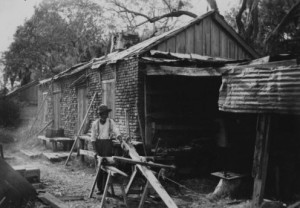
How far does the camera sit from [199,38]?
42.1 feet

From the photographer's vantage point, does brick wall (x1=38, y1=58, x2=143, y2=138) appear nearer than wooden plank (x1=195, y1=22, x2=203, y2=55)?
Yes

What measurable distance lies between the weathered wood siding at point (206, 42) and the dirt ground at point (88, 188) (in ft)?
15.8

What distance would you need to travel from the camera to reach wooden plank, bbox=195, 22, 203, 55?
12.7 meters

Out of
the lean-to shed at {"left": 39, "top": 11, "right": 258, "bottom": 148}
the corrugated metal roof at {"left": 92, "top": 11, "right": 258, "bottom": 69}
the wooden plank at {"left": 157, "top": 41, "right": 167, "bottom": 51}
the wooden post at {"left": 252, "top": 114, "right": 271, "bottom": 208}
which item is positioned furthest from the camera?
the wooden plank at {"left": 157, "top": 41, "right": 167, "bottom": 51}

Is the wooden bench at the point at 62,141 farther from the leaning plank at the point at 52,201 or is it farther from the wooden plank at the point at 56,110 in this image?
the leaning plank at the point at 52,201

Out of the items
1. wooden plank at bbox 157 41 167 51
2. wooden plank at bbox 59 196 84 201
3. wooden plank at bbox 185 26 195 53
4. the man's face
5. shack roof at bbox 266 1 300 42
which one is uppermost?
shack roof at bbox 266 1 300 42

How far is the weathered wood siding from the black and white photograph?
0.13 ft

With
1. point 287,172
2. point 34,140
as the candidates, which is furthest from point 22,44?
point 287,172

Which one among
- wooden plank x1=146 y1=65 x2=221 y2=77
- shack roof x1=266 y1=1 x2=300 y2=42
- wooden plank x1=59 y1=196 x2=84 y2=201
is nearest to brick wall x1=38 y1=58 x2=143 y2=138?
wooden plank x1=146 y1=65 x2=221 y2=77

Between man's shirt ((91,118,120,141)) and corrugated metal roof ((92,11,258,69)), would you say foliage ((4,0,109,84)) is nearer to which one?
corrugated metal roof ((92,11,258,69))

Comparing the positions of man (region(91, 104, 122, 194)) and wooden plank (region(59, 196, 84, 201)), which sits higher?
man (region(91, 104, 122, 194))

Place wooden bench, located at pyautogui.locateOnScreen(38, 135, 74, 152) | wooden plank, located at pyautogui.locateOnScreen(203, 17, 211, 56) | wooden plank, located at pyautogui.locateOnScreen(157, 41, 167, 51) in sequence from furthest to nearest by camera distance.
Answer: wooden bench, located at pyautogui.locateOnScreen(38, 135, 74, 152)
wooden plank, located at pyautogui.locateOnScreen(203, 17, 211, 56)
wooden plank, located at pyautogui.locateOnScreen(157, 41, 167, 51)

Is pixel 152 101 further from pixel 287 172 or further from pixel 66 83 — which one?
pixel 66 83

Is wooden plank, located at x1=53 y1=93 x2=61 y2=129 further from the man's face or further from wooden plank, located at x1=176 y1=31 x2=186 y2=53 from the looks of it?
the man's face
